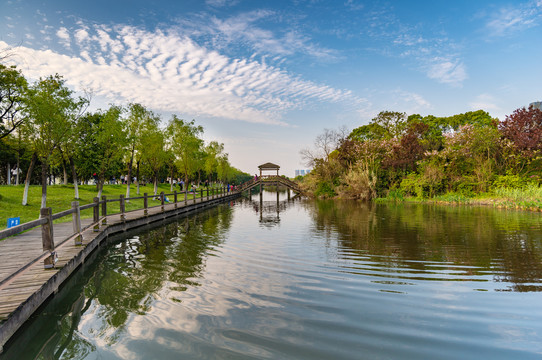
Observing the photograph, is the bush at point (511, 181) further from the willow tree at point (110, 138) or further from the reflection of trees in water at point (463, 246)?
the willow tree at point (110, 138)

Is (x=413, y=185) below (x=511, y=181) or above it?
below

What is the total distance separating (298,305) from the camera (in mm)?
5176

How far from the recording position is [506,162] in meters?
30.5

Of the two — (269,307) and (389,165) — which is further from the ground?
(389,165)

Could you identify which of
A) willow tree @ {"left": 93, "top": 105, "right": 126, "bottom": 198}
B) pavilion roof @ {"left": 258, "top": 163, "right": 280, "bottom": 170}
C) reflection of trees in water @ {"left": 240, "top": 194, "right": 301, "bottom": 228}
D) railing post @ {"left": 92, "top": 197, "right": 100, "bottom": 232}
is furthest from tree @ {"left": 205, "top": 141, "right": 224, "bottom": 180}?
railing post @ {"left": 92, "top": 197, "right": 100, "bottom": 232}

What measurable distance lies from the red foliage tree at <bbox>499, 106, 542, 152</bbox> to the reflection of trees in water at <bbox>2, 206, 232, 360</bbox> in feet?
108

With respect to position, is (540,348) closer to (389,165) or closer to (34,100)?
(34,100)

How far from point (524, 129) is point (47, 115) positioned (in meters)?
41.1

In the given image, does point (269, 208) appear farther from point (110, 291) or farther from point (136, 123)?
point (110, 291)

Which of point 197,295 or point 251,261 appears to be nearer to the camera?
point 197,295

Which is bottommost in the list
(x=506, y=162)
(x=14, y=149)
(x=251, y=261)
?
(x=251, y=261)

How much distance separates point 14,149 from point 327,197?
124 ft

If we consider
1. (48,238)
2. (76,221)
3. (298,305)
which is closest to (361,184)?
(76,221)

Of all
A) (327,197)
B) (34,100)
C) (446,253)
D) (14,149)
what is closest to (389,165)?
(327,197)
